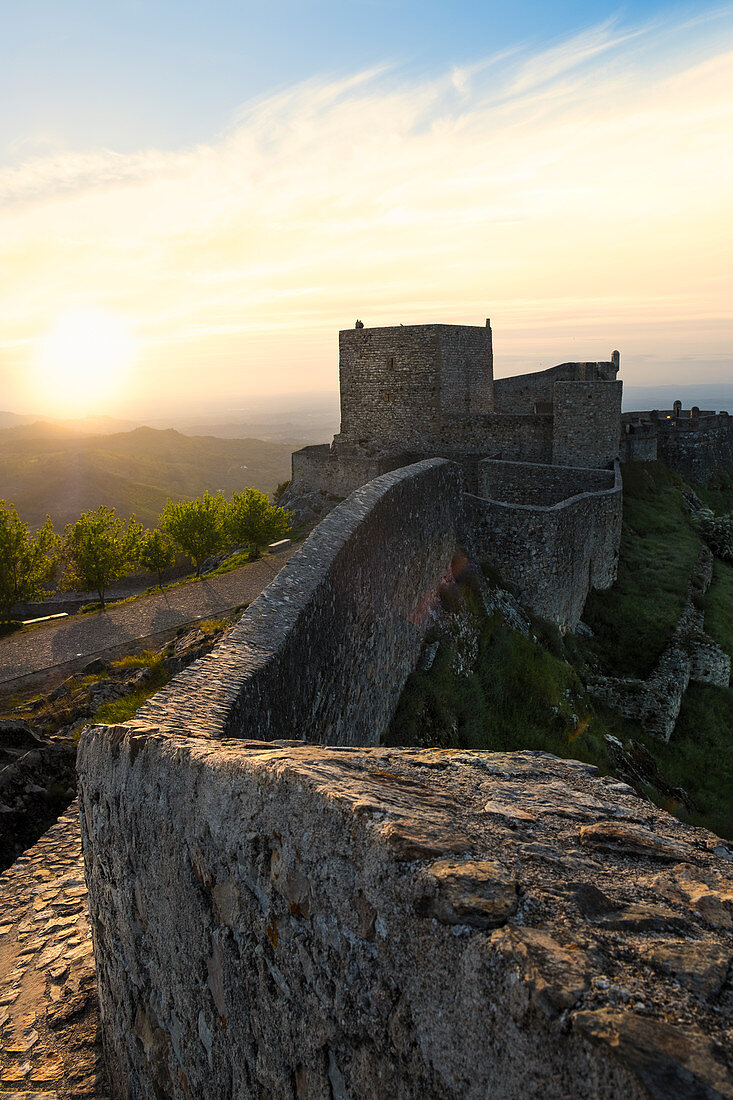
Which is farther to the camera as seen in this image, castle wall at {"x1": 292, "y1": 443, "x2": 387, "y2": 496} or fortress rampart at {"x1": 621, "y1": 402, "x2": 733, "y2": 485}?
fortress rampart at {"x1": 621, "y1": 402, "x2": 733, "y2": 485}

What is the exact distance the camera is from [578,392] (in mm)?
25203

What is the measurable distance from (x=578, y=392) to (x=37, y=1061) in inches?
983

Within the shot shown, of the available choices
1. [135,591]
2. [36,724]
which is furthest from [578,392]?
[135,591]

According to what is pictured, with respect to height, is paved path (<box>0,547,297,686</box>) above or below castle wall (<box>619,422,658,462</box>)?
below

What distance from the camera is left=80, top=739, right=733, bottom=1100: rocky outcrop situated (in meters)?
1.79

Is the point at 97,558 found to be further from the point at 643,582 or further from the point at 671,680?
the point at 671,680

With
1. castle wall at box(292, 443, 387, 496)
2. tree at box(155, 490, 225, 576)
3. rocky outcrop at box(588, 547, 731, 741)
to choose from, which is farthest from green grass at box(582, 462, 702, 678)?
tree at box(155, 490, 225, 576)

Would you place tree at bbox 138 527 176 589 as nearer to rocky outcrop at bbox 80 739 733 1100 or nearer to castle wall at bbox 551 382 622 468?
castle wall at bbox 551 382 622 468

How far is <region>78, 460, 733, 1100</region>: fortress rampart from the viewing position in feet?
5.97

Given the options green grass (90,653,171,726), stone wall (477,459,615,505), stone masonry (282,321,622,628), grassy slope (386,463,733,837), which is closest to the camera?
green grass (90,653,171,726)

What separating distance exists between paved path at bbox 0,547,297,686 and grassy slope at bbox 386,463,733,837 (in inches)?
324

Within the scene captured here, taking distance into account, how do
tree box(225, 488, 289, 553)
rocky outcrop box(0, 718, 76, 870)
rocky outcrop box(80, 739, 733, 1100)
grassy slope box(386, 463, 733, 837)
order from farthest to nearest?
tree box(225, 488, 289, 553) < grassy slope box(386, 463, 733, 837) < rocky outcrop box(0, 718, 76, 870) < rocky outcrop box(80, 739, 733, 1100)

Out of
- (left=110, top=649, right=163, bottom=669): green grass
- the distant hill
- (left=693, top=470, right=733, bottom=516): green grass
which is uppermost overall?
(left=693, top=470, right=733, bottom=516): green grass

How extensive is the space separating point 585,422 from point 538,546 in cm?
1256
